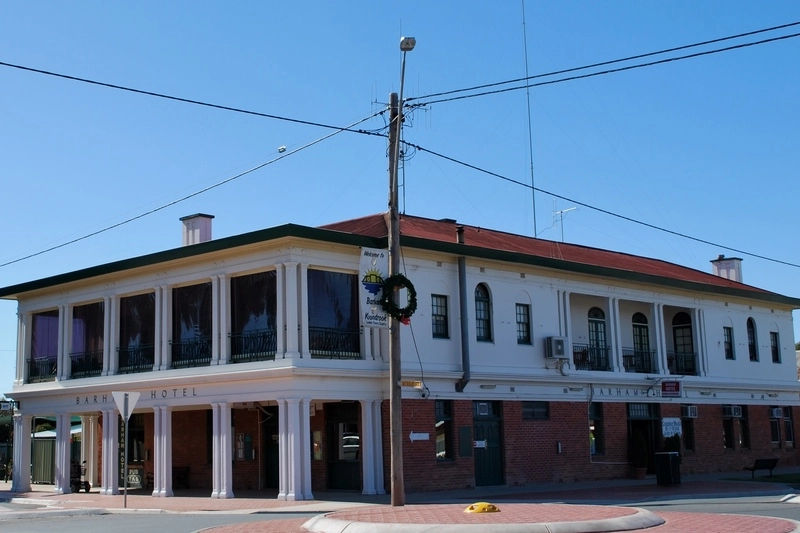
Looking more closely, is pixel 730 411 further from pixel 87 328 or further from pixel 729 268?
pixel 87 328

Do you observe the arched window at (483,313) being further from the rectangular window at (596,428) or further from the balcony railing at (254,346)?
the balcony railing at (254,346)

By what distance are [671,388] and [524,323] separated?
7.01m

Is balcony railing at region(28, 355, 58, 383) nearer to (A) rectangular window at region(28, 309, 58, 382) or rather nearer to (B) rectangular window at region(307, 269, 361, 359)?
(A) rectangular window at region(28, 309, 58, 382)

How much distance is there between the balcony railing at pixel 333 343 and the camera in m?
27.7

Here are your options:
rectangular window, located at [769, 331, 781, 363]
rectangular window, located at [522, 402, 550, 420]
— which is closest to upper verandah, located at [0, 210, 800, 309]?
rectangular window, located at [769, 331, 781, 363]

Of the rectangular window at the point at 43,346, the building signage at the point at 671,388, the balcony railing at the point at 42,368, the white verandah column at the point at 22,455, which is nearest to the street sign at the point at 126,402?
the balcony railing at the point at 42,368

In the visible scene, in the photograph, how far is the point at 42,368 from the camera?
35656 millimetres

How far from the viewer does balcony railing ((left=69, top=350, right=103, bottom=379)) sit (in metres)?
33.6

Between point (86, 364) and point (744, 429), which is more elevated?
point (86, 364)

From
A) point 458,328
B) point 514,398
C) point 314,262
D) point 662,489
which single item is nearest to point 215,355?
point 314,262

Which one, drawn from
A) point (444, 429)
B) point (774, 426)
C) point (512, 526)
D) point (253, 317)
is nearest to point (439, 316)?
point (444, 429)

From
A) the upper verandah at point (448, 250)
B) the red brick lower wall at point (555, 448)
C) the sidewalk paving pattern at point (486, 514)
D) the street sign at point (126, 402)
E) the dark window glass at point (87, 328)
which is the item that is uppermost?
the upper verandah at point (448, 250)

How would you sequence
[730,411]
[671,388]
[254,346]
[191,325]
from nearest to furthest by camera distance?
[254,346], [191,325], [671,388], [730,411]

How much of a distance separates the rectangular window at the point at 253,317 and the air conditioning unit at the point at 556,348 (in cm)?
939
